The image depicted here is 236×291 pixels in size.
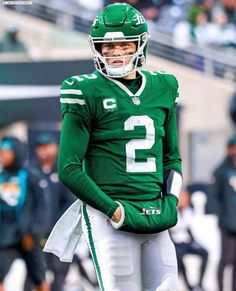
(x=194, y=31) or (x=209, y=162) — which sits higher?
(x=194, y=31)

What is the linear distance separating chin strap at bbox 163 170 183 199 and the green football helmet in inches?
17.9

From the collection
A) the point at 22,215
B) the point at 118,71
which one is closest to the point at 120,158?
the point at 118,71

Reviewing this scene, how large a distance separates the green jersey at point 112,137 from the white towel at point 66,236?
0.57 feet

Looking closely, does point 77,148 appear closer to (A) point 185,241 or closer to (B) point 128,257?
(B) point 128,257

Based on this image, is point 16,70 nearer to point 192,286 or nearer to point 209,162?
point 209,162

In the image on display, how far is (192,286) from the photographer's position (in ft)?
32.3

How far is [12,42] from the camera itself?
1458 centimetres

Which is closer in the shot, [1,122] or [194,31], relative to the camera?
[1,122]

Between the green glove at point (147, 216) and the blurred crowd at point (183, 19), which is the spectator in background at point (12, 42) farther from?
the green glove at point (147, 216)

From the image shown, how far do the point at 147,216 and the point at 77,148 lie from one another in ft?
1.22

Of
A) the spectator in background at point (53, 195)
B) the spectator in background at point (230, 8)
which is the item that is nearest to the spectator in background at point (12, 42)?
the spectator in background at point (230, 8)

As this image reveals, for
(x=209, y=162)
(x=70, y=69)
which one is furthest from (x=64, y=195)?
(x=209, y=162)

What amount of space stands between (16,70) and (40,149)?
13.6 feet

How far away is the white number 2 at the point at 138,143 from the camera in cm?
449
